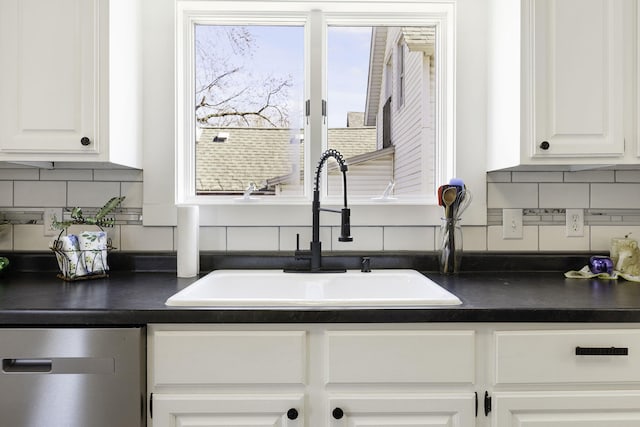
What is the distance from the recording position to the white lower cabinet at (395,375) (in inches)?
44.3

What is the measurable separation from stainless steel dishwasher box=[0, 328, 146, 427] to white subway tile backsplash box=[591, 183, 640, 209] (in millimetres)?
1885

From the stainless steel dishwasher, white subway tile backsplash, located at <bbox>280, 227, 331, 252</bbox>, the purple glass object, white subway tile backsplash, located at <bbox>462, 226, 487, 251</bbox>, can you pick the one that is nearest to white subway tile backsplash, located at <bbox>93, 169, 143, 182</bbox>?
white subway tile backsplash, located at <bbox>280, 227, 331, 252</bbox>

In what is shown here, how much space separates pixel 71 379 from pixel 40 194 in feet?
3.33

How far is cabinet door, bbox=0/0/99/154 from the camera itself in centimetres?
143

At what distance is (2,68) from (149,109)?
506 mm

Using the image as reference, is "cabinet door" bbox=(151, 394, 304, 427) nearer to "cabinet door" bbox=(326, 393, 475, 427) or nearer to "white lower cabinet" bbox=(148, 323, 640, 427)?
"white lower cabinet" bbox=(148, 323, 640, 427)

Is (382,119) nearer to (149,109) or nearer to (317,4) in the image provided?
(317,4)

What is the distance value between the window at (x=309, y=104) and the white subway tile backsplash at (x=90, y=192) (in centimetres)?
30

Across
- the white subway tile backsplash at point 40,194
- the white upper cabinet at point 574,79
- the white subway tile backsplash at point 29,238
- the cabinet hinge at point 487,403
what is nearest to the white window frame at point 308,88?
the white upper cabinet at point 574,79

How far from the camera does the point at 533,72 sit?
1479mm

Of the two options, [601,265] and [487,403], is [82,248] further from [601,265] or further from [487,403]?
[601,265]

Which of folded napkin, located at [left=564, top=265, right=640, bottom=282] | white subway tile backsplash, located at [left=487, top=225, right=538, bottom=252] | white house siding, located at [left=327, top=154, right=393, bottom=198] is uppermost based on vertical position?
white house siding, located at [left=327, top=154, right=393, bottom=198]

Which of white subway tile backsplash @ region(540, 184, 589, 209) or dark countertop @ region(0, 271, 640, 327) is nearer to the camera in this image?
dark countertop @ region(0, 271, 640, 327)

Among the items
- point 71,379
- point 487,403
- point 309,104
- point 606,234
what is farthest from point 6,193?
point 606,234
